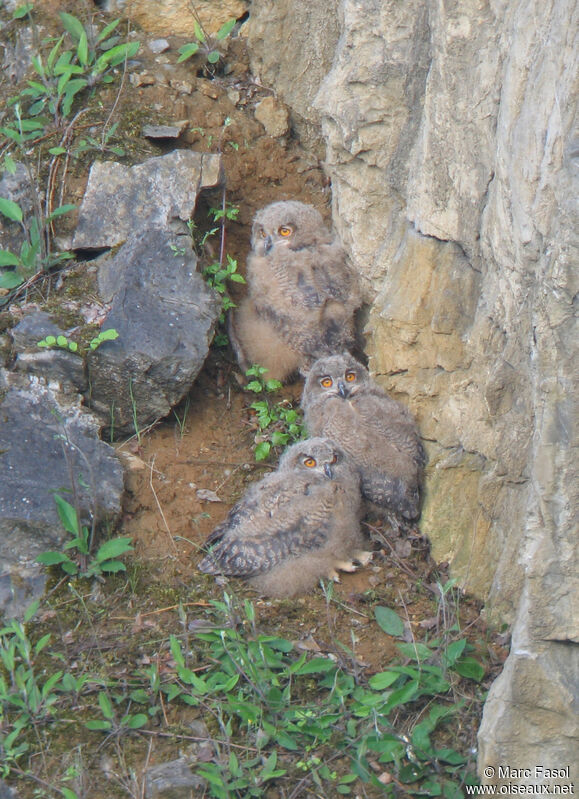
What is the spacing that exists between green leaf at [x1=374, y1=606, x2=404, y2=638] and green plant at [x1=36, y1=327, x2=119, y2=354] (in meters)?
2.38

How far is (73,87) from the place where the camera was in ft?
25.1

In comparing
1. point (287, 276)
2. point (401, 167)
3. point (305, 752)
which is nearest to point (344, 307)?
point (287, 276)

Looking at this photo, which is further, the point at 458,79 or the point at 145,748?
the point at 458,79

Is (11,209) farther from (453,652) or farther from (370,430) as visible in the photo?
(453,652)

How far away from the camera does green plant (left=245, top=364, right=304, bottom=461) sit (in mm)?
6797

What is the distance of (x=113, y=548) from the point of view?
19.1 feet

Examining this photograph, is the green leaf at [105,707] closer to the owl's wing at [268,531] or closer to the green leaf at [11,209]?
the owl's wing at [268,531]

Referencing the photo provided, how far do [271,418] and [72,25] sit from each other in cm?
338

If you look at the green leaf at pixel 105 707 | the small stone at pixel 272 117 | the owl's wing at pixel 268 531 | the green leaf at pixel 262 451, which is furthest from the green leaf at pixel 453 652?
the small stone at pixel 272 117

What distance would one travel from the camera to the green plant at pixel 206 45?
7.97 metres

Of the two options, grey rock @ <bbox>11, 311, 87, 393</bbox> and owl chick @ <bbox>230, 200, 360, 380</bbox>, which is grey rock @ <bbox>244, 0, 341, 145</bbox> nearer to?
owl chick @ <bbox>230, 200, 360, 380</bbox>

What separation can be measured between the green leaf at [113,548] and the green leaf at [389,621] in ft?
4.65

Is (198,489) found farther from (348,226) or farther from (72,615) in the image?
(348,226)

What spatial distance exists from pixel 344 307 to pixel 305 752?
3.19 metres
